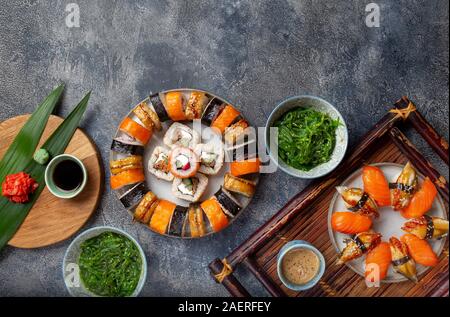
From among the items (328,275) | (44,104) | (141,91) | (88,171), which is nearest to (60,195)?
(88,171)

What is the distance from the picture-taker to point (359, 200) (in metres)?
3.15

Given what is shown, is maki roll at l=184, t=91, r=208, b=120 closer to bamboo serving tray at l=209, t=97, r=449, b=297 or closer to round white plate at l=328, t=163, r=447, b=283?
bamboo serving tray at l=209, t=97, r=449, b=297

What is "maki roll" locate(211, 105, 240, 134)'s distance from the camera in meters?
3.22

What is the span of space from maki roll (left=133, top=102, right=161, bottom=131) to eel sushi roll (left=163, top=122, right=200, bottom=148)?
101 millimetres

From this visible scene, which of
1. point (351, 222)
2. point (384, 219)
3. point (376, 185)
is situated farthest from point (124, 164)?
point (384, 219)

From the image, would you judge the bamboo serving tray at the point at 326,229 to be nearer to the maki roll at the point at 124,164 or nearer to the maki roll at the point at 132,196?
the maki roll at the point at 132,196

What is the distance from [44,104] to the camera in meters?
3.43

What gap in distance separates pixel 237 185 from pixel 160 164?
52cm

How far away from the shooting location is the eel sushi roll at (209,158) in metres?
3.26

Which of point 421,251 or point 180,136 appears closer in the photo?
point 421,251

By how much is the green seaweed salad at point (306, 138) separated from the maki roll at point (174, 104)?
645 millimetres

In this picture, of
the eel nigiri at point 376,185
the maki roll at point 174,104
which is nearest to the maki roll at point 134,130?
the maki roll at point 174,104

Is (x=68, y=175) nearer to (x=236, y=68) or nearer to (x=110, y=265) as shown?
(x=110, y=265)

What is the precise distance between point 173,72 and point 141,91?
0.26m
